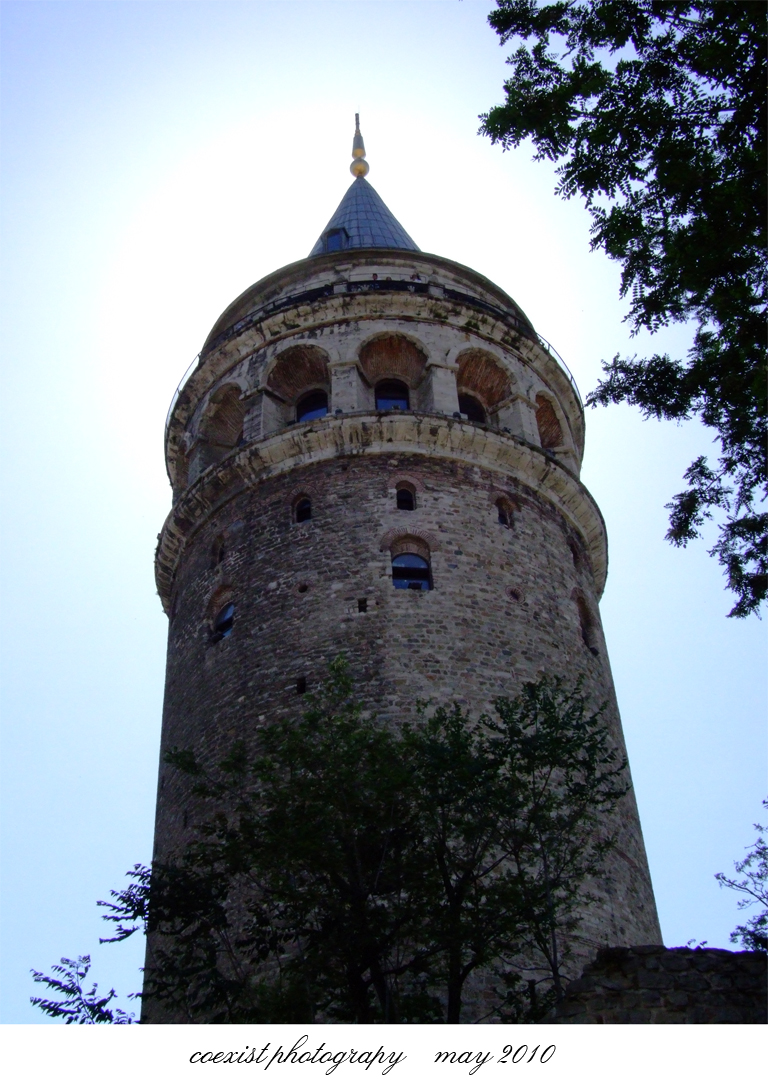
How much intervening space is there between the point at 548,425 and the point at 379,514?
6067 mm

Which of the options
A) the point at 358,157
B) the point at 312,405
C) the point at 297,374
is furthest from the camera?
the point at 358,157

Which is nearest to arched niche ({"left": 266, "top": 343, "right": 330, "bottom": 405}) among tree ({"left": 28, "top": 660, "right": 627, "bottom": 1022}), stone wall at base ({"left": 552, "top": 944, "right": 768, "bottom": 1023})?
tree ({"left": 28, "top": 660, "right": 627, "bottom": 1022})

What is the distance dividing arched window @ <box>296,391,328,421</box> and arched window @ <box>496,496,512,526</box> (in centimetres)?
386

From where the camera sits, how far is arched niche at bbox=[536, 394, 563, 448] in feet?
75.0

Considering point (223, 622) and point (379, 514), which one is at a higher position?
point (379, 514)

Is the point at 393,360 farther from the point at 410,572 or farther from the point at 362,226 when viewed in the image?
the point at 362,226

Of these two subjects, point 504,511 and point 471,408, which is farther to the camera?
point 471,408

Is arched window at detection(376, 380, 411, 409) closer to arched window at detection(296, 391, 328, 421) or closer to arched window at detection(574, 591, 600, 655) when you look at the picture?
arched window at detection(296, 391, 328, 421)

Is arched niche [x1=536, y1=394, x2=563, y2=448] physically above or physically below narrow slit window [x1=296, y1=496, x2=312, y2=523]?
above

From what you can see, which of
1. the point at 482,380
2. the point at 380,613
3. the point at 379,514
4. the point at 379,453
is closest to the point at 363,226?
the point at 482,380

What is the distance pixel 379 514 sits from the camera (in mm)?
18250

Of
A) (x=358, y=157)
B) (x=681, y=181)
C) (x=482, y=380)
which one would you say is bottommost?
(x=681, y=181)

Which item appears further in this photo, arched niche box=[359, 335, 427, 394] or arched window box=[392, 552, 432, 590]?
arched niche box=[359, 335, 427, 394]

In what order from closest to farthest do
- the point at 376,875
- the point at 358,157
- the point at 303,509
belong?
1. the point at 376,875
2. the point at 303,509
3. the point at 358,157
